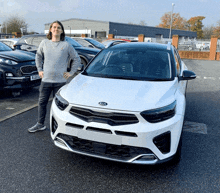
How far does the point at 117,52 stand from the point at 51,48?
1188mm

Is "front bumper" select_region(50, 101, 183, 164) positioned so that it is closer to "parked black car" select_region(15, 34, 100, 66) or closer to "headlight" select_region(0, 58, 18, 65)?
"headlight" select_region(0, 58, 18, 65)

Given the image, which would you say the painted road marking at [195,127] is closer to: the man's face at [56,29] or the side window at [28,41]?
the man's face at [56,29]

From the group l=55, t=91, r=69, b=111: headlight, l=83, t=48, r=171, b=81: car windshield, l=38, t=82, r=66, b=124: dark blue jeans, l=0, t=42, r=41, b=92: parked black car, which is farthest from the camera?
l=0, t=42, r=41, b=92: parked black car

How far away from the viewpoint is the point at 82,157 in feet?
10.7

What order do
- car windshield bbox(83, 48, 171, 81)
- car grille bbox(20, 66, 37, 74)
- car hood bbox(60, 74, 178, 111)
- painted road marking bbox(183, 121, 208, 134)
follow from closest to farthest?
car hood bbox(60, 74, 178, 111) < car windshield bbox(83, 48, 171, 81) < painted road marking bbox(183, 121, 208, 134) < car grille bbox(20, 66, 37, 74)

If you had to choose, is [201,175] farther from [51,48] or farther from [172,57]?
[51,48]

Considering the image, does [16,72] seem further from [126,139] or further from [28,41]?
[28,41]

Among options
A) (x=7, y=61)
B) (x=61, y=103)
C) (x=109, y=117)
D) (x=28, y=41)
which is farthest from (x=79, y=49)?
(x=109, y=117)

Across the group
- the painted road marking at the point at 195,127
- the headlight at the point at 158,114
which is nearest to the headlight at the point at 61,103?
the headlight at the point at 158,114

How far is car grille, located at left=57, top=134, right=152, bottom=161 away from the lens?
2.62 metres

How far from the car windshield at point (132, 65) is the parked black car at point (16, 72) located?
2.53 m

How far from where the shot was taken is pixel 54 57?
3.64 metres

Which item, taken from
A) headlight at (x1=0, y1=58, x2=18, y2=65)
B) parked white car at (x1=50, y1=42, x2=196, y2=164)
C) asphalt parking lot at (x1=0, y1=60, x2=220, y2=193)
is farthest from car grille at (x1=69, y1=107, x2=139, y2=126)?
headlight at (x1=0, y1=58, x2=18, y2=65)

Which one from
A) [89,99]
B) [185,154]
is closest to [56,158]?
[89,99]
